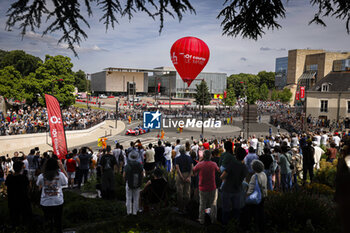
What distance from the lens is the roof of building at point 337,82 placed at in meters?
42.2

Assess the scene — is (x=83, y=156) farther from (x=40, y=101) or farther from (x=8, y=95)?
(x=8, y=95)

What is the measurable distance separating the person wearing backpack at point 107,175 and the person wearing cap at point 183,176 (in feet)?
6.88

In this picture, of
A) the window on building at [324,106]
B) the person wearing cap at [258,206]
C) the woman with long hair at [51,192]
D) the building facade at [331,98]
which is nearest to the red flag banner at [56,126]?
the woman with long hair at [51,192]

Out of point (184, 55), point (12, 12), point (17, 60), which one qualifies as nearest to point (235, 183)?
point (12, 12)

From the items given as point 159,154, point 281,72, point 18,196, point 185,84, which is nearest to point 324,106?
point 159,154

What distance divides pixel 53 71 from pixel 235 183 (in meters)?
46.3

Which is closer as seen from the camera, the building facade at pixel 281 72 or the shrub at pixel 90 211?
the shrub at pixel 90 211

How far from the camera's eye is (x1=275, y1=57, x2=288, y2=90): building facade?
129 meters

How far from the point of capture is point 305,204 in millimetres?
5957

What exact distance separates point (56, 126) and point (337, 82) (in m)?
44.5

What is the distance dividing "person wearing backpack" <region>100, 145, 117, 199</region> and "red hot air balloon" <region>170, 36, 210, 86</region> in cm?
2051

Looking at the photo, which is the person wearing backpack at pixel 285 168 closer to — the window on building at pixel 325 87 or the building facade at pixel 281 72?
the window on building at pixel 325 87

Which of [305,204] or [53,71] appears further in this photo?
[53,71]

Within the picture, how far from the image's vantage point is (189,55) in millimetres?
26969
